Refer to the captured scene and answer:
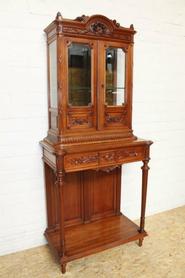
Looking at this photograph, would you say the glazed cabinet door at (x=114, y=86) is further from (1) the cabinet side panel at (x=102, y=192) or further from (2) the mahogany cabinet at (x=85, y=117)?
(1) the cabinet side panel at (x=102, y=192)

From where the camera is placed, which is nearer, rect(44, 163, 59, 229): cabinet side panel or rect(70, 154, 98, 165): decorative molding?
rect(70, 154, 98, 165): decorative molding

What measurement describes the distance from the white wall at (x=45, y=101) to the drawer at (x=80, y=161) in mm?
471

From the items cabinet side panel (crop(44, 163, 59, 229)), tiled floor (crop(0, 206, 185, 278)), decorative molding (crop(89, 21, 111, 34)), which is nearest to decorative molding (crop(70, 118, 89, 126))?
cabinet side panel (crop(44, 163, 59, 229))

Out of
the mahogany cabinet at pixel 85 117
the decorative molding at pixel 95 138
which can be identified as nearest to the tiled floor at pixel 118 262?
the mahogany cabinet at pixel 85 117

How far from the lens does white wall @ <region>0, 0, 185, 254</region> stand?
194 centimetres

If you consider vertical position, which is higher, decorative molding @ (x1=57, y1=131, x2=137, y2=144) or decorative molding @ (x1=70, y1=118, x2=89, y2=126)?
decorative molding @ (x1=70, y1=118, x2=89, y2=126)

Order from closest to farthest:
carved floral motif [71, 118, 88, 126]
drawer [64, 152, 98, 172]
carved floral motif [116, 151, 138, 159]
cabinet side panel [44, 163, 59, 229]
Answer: drawer [64, 152, 98, 172] → carved floral motif [71, 118, 88, 126] → carved floral motif [116, 151, 138, 159] → cabinet side panel [44, 163, 59, 229]

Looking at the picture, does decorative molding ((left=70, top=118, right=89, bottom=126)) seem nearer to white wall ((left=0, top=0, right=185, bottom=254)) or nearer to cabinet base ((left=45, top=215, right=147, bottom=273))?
white wall ((left=0, top=0, right=185, bottom=254))

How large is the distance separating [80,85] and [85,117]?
0.83 feet

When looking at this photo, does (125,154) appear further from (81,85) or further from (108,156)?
(81,85)

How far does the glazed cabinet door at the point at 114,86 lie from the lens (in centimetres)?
192

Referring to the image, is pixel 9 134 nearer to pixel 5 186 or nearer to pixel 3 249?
pixel 5 186

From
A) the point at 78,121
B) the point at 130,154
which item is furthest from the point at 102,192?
the point at 78,121

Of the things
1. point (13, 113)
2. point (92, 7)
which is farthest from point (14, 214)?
point (92, 7)
